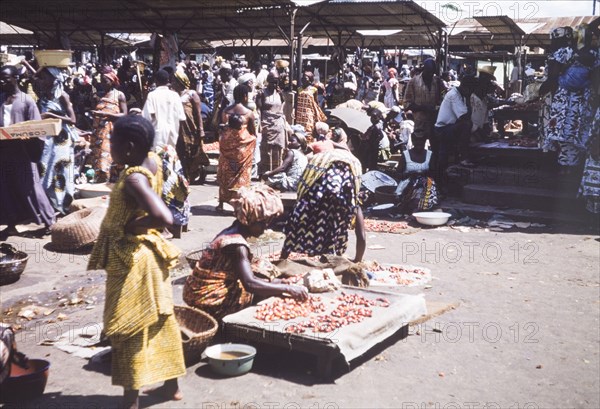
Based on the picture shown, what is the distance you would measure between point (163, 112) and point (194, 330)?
17.2 ft

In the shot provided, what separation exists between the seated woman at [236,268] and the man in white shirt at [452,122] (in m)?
7.30

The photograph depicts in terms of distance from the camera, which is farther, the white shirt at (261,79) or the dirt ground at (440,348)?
the white shirt at (261,79)

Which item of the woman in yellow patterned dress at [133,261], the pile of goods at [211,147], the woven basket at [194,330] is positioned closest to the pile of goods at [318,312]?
the woven basket at [194,330]

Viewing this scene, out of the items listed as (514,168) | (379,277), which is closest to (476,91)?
(514,168)

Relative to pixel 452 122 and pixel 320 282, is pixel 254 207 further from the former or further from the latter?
pixel 452 122

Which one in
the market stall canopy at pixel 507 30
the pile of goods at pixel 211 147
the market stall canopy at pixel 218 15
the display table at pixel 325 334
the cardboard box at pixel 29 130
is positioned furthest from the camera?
the market stall canopy at pixel 507 30

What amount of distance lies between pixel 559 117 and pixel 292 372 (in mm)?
7462

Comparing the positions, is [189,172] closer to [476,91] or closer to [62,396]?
[476,91]

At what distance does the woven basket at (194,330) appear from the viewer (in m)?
4.33

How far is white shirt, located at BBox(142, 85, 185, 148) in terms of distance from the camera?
30.3 ft

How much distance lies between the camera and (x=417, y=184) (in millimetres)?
10383

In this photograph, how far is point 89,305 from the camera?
593 centimetres

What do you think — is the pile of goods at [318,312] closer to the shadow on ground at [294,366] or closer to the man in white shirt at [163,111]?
the shadow on ground at [294,366]

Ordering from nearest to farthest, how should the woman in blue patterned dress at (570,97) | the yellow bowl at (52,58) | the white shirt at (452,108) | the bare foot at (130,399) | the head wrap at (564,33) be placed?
the bare foot at (130,399) → the yellow bowl at (52,58) → the woman in blue patterned dress at (570,97) → the head wrap at (564,33) → the white shirt at (452,108)
